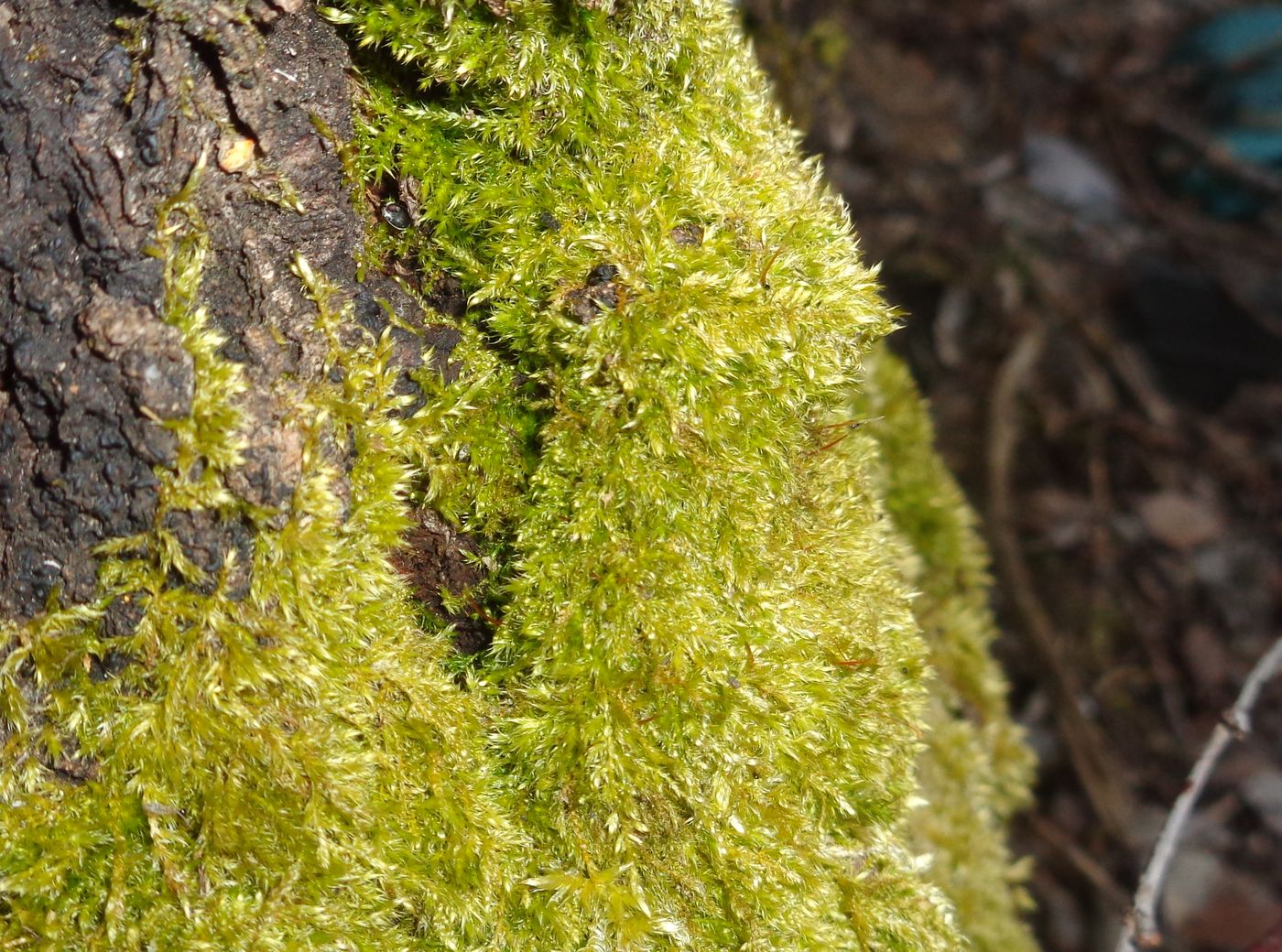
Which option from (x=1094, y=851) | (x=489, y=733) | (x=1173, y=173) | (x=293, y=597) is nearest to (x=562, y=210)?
(x=293, y=597)

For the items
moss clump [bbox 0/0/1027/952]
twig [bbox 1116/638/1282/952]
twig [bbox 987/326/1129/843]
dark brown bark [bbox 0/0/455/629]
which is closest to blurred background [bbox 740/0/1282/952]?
twig [bbox 987/326/1129/843]

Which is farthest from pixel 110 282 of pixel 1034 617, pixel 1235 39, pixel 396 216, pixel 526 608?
pixel 1235 39

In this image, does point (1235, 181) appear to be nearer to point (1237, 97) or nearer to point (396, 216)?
point (1237, 97)

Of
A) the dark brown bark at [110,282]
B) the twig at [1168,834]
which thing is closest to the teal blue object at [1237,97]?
the twig at [1168,834]

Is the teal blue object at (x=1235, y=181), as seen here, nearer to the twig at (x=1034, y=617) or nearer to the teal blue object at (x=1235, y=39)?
the teal blue object at (x=1235, y=39)

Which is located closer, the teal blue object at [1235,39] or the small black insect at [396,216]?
the small black insect at [396,216]

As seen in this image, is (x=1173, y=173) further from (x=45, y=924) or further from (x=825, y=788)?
(x=45, y=924)
